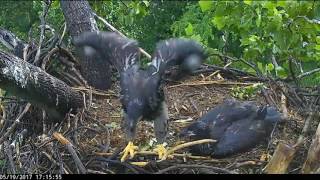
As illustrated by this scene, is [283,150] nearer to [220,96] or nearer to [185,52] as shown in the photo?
[185,52]

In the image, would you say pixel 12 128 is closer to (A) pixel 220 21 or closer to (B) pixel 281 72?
(A) pixel 220 21

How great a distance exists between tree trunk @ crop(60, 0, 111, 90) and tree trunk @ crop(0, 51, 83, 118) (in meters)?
0.61

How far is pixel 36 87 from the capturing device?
466cm

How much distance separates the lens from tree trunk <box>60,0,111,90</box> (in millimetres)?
5918

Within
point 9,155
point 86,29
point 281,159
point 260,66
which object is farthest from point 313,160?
point 86,29

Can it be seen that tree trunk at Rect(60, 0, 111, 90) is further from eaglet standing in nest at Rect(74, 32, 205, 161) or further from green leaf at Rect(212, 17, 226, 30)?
green leaf at Rect(212, 17, 226, 30)

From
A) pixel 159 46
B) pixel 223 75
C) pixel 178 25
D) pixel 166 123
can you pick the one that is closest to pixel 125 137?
pixel 166 123

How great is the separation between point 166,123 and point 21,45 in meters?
2.00

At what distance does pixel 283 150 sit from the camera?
13.1ft

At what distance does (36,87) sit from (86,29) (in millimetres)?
1515

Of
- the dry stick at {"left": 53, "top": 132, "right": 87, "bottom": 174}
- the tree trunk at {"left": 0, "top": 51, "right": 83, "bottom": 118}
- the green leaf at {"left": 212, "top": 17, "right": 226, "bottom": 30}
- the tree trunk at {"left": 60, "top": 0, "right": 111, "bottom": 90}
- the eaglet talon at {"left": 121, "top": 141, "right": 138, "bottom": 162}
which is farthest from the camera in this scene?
the tree trunk at {"left": 60, "top": 0, "right": 111, "bottom": 90}

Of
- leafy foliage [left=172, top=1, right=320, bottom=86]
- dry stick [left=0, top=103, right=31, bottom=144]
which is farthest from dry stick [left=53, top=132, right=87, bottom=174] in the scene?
leafy foliage [left=172, top=1, right=320, bottom=86]

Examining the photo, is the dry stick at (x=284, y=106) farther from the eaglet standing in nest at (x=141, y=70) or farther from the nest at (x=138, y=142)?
the eaglet standing in nest at (x=141, y=70)

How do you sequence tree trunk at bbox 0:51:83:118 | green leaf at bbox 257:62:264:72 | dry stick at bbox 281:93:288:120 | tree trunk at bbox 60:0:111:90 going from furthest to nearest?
tree trunk at bbox 60:0:111:90 → green leaf at bbox 257:62:264:72 → dry stick at bbox 281:93:288:120 → tree trunk at bbox 0:51:83:118
